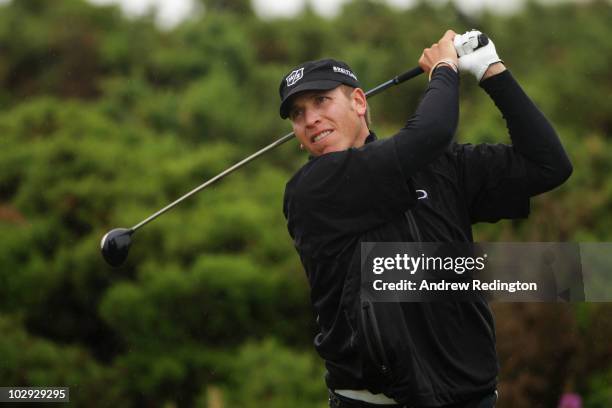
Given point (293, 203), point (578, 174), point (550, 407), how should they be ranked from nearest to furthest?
point (293, 203) → point (550, 407) → point (578, 174)

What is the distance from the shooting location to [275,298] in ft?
44.5

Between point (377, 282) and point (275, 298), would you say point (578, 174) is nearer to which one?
point (275, 298)

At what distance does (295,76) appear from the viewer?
8.20 ft

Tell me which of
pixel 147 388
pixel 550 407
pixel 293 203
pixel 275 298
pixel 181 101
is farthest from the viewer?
pixel 181 101

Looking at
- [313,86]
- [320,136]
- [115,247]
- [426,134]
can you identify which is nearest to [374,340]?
[426,134]

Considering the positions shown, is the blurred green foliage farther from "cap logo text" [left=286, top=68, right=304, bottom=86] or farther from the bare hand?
the bare hand

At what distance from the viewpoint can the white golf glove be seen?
2.31 metres

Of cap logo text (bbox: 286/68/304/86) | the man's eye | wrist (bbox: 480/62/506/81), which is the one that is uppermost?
cap logo text (bbox: 286/68/304/86)

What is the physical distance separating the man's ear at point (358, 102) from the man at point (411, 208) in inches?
2.6

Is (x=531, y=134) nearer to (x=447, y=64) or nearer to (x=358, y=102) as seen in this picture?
(x=447, y=64)

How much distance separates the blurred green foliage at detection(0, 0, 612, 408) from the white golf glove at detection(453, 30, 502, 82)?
5.68 meters

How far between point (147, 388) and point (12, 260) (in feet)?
11.8

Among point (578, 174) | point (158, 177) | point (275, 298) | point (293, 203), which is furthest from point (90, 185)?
point (293, 203)
